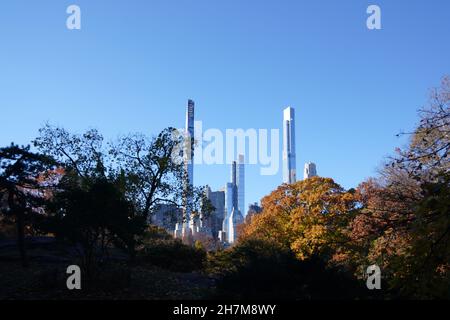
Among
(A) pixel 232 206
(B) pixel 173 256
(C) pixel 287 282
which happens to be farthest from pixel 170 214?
(A) pixel 232 206

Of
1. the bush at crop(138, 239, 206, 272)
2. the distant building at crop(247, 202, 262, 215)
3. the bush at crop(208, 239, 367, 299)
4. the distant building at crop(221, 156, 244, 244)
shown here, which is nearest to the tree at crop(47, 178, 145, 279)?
the bush at crop(208, 239, 367, 299)

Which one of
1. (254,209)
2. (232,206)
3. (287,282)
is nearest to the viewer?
(287,282)

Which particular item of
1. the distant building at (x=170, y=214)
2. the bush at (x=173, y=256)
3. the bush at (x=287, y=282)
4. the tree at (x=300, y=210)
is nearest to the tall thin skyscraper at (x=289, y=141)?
the tree at (x=300, y=210)

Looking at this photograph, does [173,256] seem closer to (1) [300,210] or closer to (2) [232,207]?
(1) [300,210]

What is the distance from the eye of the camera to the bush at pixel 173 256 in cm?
2483

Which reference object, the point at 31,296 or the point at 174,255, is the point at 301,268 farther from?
the point at 174,255

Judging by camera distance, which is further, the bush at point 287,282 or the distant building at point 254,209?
the distant building at point 254,209

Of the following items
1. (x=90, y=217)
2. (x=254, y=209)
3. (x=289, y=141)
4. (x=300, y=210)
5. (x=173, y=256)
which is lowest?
(x=173, y=256)

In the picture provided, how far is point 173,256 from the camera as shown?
83.7 ft

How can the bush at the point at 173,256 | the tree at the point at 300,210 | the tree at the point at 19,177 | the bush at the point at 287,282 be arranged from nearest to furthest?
the bush at the point at 287,282
the tree at the point at 19,177
the bush at the point at 173,256
the tree at the point at 300,210

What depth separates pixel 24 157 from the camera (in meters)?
20.0

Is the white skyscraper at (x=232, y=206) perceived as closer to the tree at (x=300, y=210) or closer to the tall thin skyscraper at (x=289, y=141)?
the tall thin skyscraper at (x=289, y=141)

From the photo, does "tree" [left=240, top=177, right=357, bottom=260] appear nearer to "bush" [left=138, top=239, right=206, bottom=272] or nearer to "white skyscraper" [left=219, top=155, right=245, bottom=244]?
"bush" [left=138, top=239, right=206, bottom=272]
